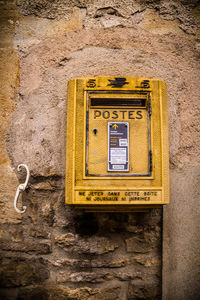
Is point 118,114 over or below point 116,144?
over

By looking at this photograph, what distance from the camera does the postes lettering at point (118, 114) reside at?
41.5 inches

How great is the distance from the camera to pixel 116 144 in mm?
1036

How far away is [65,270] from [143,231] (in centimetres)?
48

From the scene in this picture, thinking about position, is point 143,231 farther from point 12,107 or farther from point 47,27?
point 47,27

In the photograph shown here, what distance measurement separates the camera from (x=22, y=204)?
48.9 inches

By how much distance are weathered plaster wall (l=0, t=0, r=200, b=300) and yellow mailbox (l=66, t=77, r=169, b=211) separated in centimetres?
23

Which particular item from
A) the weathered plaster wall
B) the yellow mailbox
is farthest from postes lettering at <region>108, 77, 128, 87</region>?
the weathered plaster wall

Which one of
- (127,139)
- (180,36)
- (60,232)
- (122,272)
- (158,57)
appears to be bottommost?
(122,272)

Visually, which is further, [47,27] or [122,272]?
[47,27]

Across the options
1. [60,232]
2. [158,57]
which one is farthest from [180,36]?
[60,232]

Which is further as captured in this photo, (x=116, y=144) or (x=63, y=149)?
(x=63, y=149)

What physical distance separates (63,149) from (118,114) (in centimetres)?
40

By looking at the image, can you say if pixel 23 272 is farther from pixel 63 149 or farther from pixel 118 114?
pixel 118 114

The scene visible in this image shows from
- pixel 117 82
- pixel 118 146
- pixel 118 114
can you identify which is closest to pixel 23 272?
pixel 118 146
